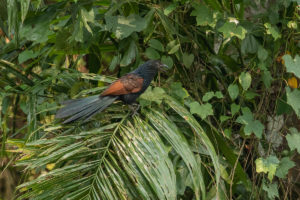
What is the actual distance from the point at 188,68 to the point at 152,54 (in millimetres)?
292

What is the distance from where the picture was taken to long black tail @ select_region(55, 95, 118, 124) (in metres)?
2.29

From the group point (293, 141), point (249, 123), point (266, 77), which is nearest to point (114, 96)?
point (249, 123)

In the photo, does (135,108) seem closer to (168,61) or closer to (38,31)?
(168,61)

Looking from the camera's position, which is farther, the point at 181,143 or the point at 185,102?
the point at 185,102

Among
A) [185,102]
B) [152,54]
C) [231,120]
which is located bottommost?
[231,120]

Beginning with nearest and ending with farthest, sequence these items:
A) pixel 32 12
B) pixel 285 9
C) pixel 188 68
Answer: pixel 32 12 → pixel 285 9 → pixel 188 68

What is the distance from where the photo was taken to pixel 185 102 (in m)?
2.66

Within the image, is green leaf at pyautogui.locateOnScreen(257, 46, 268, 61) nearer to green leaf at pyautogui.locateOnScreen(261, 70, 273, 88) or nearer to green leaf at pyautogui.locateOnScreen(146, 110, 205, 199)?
green leaf at pyautogui.locateOnScreen(261, 70, 273, 88)

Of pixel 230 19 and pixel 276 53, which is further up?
pixel 230 19

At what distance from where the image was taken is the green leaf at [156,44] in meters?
2.76

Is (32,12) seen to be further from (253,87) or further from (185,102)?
(253,87)

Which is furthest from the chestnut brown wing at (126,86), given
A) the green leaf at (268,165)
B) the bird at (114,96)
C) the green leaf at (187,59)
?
the green leaf at (268,165)

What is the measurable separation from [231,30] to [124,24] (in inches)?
24.5

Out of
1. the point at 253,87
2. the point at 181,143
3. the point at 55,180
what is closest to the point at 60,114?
the point at 55,180
